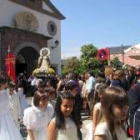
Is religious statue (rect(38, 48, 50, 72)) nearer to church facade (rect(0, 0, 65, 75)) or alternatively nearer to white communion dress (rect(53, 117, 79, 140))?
church facade (rect(0, 0, 65, 75))

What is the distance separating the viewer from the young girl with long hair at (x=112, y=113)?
2.83 metres

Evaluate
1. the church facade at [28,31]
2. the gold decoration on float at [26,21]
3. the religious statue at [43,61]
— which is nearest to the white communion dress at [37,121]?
the religious statue at [43,61]

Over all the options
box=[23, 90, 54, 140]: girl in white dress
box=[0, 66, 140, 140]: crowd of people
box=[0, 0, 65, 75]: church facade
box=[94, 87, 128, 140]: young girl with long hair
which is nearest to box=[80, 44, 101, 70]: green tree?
box=[0, 0, 65, 75]: church facade

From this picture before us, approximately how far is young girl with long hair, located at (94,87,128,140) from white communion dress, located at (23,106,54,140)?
91.4 inches

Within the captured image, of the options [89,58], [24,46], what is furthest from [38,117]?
[89,58]

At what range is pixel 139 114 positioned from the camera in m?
5.75

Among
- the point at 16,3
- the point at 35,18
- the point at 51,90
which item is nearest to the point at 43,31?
the point at 35,18

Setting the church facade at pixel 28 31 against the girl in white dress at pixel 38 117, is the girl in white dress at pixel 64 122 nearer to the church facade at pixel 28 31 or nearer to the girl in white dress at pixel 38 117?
the girl in white dress at pixel 38 117

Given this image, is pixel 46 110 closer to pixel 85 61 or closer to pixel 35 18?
pixel 35 18

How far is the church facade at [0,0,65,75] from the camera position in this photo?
24.2 metres

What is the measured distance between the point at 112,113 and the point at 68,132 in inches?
52.0

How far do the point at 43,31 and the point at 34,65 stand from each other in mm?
2740

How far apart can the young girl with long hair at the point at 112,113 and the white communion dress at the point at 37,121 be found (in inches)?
91.4

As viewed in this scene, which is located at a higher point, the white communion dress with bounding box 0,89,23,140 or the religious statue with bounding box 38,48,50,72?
the religious statue with bounding box 38,48,50,72
